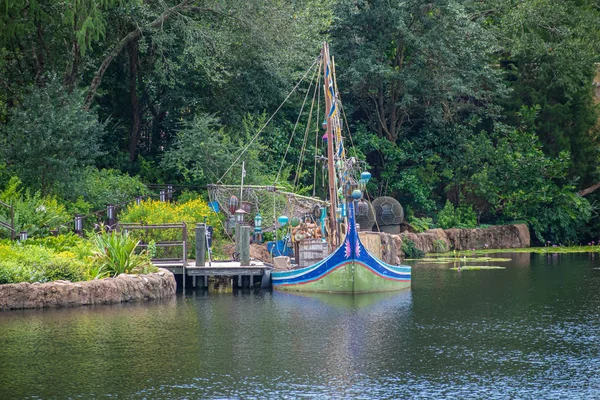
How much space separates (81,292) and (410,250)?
824 inches

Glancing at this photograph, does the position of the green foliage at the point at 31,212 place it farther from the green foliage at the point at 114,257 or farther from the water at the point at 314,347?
the water at the point at 314,347

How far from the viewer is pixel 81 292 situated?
25.1m

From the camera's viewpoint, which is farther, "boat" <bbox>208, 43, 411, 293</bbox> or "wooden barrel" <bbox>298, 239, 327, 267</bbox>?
"wooden barrel" <bbox>298, 239, 327, 267</bbox>

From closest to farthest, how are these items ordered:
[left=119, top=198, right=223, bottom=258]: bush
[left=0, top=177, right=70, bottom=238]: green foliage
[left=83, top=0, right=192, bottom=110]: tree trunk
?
[left=0, top=177, right=70, bottom=238]: green foliage → [left=119, top=198, right=223, bottom=258]: bush → [left=83, top=0, right=192, bottom=110]: tree trunk

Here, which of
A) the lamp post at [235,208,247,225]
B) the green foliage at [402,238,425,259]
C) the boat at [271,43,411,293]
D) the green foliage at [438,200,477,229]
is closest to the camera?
the boat at [271,43,411,293]

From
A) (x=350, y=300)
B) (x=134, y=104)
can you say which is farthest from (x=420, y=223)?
(x=350, y=300)

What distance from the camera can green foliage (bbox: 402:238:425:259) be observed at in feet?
140

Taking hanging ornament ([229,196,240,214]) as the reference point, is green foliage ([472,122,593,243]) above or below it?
above

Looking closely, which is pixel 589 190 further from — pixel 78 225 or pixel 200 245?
pixel 78 225

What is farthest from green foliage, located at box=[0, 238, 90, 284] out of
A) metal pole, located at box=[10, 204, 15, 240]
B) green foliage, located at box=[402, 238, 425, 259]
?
green foliage, located at box=[402, 238, 425, 259]

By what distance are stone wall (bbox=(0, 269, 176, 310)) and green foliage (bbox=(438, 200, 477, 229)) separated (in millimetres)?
23397

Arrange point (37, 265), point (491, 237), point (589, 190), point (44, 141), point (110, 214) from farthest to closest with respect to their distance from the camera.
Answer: point (589, 190), point (491, 237), point (44, 141), point (110, 214), point (37, 265)

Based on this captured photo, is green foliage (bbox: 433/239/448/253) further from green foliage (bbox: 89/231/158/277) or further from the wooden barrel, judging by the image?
green foliage (bbox: 89/231/158/277)

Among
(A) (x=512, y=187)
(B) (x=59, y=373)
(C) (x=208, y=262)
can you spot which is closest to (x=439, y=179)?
(A) (x=512, y=187)
